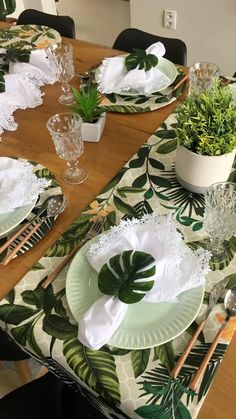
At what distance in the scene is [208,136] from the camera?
2.35 ft

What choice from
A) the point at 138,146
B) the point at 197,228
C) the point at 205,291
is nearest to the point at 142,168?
the point at 138,146

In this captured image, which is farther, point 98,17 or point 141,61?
point 98,17

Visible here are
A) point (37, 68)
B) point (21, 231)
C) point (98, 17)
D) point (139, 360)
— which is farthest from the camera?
point (98, 17)

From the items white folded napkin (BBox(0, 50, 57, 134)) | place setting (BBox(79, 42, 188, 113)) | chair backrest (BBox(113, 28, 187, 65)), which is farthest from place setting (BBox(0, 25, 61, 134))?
chair backrest (BBox(113, 28, 187, 65))

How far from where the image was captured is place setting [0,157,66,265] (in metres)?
0.76

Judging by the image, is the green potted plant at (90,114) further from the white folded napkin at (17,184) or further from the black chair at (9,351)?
the black chair at (9,351)

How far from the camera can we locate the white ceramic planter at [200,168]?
2.44 feet

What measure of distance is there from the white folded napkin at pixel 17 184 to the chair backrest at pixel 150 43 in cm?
82

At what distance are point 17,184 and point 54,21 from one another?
1108 mm

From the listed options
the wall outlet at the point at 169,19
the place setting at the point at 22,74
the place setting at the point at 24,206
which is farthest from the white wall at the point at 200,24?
the place setting at the point at 24,206

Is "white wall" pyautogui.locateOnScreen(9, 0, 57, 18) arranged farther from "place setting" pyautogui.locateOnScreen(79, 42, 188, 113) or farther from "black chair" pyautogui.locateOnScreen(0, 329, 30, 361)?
"black chair" pyautogui.locateOnScreen(0, 329, 30, 361)

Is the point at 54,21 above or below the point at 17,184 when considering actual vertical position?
above

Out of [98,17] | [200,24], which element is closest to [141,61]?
[200,24]

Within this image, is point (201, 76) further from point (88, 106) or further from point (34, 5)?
point (34, 5)
